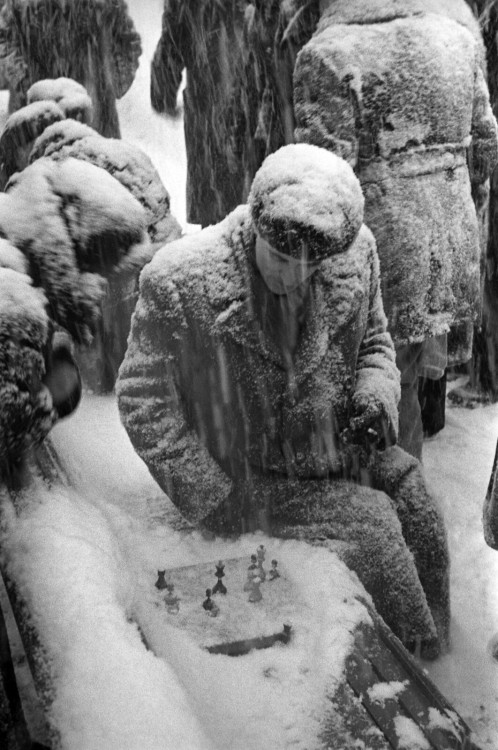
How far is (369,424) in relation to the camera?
223cm

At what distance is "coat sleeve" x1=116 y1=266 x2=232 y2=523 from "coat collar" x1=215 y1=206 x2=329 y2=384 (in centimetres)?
13

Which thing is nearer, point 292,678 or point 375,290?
point 292,678

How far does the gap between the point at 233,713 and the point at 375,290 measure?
Result: 130 centimetres

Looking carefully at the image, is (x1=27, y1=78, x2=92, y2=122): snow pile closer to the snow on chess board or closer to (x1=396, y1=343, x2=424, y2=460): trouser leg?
(x1=396, y1=343, x2=424, y2=460): trouser leg

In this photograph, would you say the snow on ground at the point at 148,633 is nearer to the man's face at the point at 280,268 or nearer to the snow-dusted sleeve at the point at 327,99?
the man's face at the point at 280,268

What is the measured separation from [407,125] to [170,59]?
10.8ft

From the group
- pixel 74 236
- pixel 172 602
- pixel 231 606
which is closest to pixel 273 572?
pixel 231 606

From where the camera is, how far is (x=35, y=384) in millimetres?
988

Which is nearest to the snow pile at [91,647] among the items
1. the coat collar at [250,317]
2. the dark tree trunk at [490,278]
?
the coat collar at [250,317]

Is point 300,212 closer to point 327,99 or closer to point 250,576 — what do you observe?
point 250,576

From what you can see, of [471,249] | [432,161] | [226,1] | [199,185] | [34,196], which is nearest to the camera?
[34,196]

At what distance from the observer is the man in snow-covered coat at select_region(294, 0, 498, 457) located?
9.11ft

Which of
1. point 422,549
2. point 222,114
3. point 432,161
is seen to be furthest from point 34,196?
point 222,114

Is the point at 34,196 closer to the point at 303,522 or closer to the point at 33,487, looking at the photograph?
the point at 33,487
